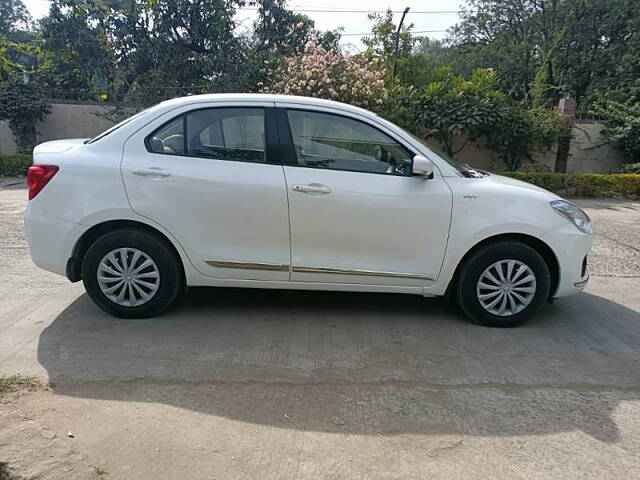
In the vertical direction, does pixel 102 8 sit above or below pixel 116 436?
above

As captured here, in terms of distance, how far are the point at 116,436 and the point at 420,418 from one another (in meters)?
1.66

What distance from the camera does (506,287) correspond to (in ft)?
13.5

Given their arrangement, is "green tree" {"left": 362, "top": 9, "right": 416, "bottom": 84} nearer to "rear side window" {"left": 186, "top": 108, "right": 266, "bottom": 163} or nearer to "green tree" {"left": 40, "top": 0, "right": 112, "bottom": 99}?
"green tree" {"left": 40, "top": 0, "right": 112, "bottom": 99}

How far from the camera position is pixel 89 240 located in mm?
4070

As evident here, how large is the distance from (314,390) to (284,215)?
1405 mm

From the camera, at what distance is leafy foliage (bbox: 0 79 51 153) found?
47.6ft

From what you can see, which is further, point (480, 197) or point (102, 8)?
point (102, 8)

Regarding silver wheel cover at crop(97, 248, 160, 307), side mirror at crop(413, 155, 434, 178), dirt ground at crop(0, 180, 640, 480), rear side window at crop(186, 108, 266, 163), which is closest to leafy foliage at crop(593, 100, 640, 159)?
dirt ground at crop(0, 180, 640, 480)

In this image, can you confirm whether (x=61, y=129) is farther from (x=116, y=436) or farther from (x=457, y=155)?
(x=116, y=436)

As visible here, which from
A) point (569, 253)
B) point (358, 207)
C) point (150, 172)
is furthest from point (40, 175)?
point (569, 253)

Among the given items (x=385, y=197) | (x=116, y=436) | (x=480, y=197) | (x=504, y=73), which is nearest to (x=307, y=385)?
(x=116, y=436)

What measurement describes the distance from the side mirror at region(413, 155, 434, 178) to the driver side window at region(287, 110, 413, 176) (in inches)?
4.8

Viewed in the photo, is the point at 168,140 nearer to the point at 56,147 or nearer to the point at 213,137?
the point at 213,137

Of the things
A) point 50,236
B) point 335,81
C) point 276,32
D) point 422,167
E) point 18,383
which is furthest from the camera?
point 276,32
